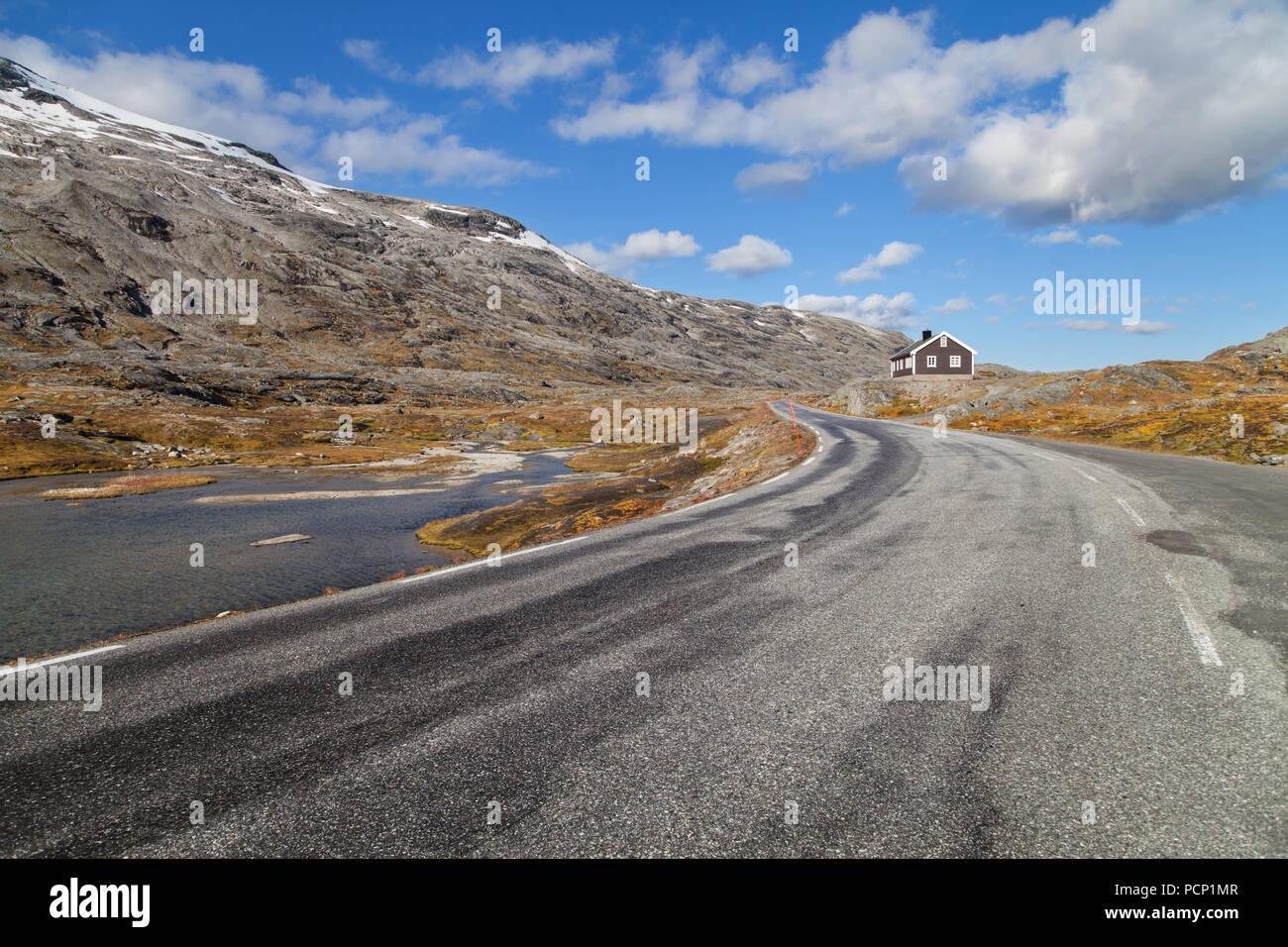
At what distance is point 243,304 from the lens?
12650cm

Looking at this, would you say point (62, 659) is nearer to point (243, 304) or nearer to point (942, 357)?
point (942, 357)

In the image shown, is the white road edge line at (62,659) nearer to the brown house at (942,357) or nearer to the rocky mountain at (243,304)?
the rocky mountain at (243,304)

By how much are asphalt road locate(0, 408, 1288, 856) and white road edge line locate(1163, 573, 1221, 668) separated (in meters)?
0.03

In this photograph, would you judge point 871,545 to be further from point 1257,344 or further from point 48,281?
point 48,281

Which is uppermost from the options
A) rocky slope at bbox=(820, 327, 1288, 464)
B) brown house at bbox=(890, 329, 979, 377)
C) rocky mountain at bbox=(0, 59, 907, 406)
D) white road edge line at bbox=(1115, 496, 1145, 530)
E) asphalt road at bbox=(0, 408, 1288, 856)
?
rocky mountain at bbox=(0, 59, 907, 406)

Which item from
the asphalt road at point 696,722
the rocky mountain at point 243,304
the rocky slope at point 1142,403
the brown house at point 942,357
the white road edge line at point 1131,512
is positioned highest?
the rocky mountain at point 243,304

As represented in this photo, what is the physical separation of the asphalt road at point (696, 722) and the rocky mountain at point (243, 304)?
77279mm

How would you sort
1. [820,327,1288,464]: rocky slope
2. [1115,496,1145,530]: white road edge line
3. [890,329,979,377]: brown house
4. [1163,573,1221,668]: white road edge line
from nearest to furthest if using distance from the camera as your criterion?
1. [1163,573,1221,668]: white road edge line
2. [1115,496,1145,530]: white road edge line
3. [820,327,1288,464]: rocky slope
4. [890,329,979,377]: brown house

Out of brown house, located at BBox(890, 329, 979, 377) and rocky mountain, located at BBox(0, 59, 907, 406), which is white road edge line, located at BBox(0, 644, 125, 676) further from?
brown house, located at BBox(890, 329, 979, 377)

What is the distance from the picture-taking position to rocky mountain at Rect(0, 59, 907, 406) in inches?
3408

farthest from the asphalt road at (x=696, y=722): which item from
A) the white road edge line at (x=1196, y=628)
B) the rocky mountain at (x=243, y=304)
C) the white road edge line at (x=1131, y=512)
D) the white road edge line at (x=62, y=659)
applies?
the rocky mountain at (x=243, y=304)

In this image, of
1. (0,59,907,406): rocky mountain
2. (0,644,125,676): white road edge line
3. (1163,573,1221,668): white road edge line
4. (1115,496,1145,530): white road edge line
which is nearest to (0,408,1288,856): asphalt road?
(1163,573,1221,668): white road edge line

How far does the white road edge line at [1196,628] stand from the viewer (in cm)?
575

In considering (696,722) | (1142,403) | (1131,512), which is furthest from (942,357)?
(696,722)
